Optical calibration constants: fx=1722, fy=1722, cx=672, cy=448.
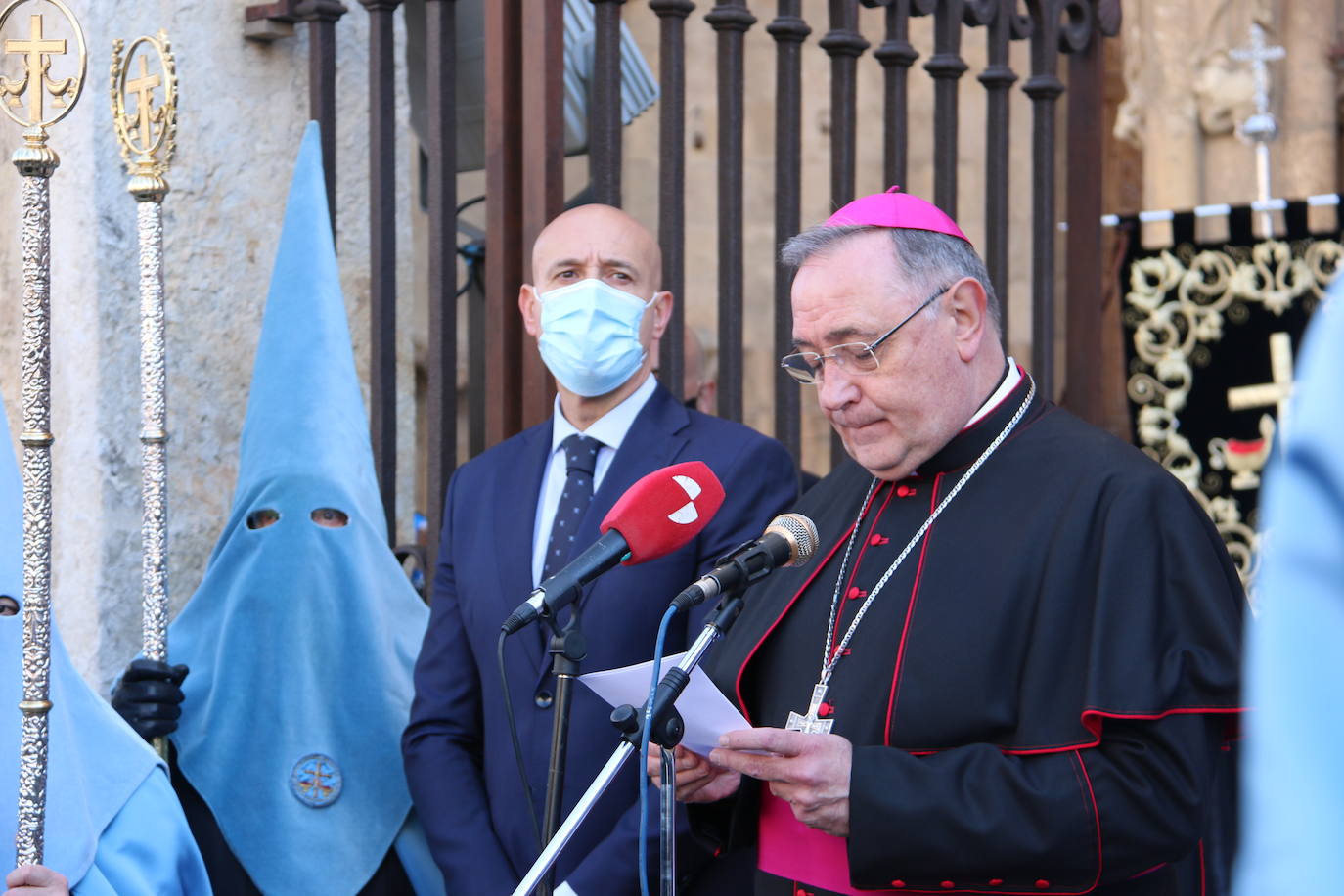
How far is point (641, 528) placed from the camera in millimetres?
2299

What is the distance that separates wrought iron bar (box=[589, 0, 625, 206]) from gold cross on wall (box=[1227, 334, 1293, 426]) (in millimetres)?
2877

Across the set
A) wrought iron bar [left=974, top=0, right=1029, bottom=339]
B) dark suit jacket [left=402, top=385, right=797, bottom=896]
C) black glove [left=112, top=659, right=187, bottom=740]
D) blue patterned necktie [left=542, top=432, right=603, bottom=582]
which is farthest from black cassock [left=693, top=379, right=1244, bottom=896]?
wrought iron bar [left=974, top=0, right=1029, bottom=339]

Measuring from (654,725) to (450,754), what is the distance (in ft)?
4.26

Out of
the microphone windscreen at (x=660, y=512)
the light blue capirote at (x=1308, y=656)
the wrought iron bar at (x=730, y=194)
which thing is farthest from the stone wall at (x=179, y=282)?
the light blue capirote at (x=1308, y=656)

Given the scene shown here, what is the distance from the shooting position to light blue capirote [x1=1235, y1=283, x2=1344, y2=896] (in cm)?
79

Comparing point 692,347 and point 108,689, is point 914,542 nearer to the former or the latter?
point 108,689

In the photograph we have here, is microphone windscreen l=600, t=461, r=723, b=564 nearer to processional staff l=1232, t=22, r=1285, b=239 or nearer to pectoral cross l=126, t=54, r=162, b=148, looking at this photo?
pectoral cross l=126, t=54, r=162, b=148

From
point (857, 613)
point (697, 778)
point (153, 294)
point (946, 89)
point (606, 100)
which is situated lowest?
point (697, 778)

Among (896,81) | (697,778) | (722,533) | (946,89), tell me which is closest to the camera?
(697,778)

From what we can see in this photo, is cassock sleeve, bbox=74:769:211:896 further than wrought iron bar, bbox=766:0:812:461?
No

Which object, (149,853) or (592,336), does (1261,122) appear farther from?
(149,853)

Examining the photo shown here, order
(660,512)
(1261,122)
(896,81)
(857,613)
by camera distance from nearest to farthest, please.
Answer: (660,512) → (857,613) → (896,81) → (1261,122)

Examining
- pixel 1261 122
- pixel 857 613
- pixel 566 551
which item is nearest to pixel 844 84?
pixel 566 551

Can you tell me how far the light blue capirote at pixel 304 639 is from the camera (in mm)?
3422
